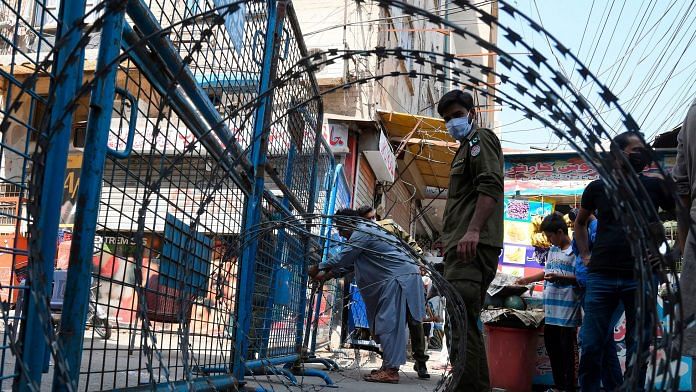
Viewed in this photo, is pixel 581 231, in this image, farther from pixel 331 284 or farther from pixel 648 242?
pixel 331 284

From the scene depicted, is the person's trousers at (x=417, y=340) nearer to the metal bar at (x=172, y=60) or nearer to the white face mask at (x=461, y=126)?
the white face mask at (x=461, y=126)

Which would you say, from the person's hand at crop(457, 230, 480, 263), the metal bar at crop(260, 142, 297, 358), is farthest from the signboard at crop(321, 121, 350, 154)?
the person's hand at crop(457, 230, 480, 263)

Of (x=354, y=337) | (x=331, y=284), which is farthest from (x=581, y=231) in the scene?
(x=354, y=337)

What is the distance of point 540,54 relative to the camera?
→ 1.96m

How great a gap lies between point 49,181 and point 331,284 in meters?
6.88

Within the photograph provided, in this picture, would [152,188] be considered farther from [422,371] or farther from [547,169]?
[547,169]

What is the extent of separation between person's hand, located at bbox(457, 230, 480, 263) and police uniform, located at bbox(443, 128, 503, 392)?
0.24ft

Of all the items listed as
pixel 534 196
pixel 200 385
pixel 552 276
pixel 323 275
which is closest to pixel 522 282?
pixel 552 276

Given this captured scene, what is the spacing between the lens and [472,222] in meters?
4.05

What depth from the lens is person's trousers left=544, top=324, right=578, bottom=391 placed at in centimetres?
600

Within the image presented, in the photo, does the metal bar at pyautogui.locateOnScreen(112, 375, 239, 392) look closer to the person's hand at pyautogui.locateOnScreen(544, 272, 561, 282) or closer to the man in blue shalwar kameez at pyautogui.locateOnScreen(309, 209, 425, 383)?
the man in blue shalwar kameez at pyautogui.locateOnScreen(309, 209, 425, 383)

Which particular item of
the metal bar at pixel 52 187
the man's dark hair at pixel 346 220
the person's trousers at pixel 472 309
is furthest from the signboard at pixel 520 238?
the metal bar at pixel 52 187

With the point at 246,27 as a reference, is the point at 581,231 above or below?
below

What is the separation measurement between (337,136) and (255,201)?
9526 mm
